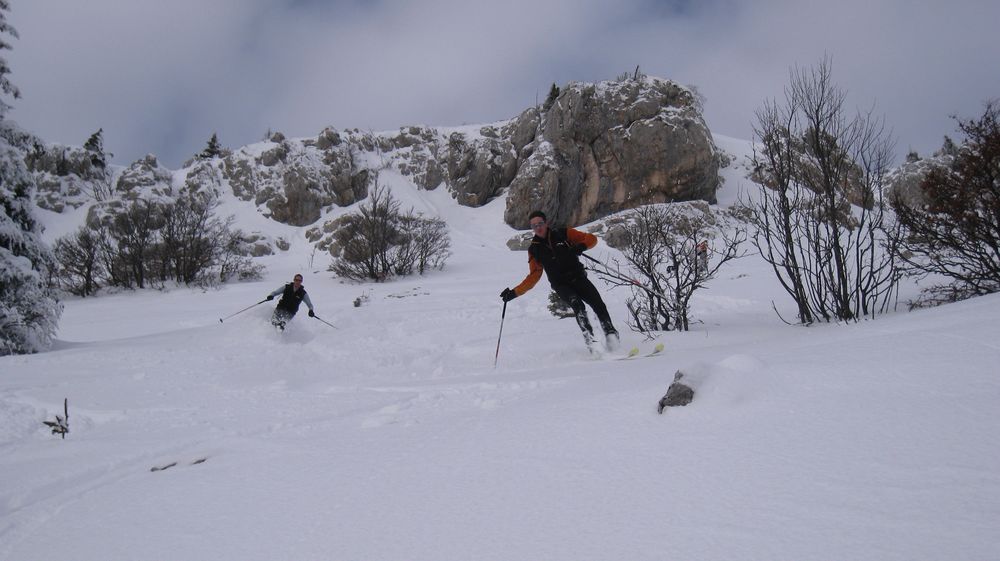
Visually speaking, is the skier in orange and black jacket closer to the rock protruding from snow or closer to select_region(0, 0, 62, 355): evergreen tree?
the rock protruding from snow

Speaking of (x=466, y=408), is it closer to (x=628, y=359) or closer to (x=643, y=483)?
(x=643, y=483)

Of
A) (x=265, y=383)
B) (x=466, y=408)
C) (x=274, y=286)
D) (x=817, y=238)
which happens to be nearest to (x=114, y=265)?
(x=274, y=286)

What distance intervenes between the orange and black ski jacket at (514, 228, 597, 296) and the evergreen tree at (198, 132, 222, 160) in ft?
163

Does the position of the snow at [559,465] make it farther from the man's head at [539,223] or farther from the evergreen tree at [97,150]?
the evergreen tree at [97,150]

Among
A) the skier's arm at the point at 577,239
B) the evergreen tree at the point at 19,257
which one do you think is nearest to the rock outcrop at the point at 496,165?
the evergreen tree at the point at 19,257

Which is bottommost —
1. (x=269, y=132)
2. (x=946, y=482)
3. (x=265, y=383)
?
(x=265, y=383)

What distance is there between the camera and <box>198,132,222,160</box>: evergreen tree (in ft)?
152

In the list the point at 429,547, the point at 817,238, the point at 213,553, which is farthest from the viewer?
the point at 817,238

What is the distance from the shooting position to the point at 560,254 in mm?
5449

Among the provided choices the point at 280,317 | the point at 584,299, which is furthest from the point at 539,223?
the point at 280,317

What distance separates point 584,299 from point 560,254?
58cm

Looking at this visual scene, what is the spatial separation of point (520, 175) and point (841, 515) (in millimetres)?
31379

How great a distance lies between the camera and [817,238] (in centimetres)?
551

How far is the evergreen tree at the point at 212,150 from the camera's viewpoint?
152 ft
